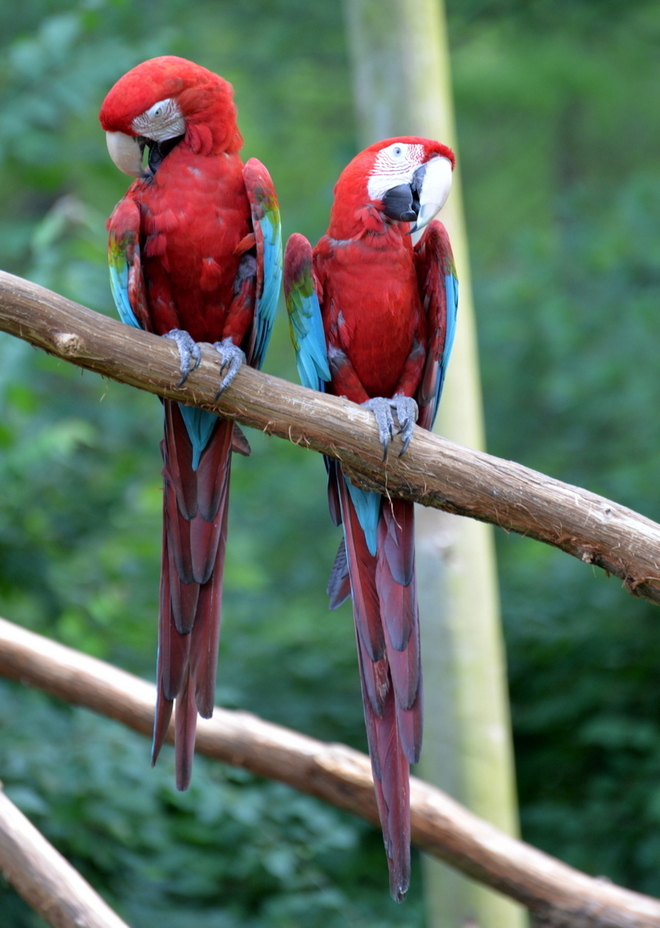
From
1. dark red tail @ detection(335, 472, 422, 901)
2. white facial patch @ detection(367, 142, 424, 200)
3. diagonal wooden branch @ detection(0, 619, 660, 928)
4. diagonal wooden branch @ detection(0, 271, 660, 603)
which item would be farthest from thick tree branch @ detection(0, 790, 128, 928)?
white facial patch @ detection(367, 142, 424, 200)

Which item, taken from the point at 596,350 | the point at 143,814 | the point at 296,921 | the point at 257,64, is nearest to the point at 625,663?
the point at 596,350

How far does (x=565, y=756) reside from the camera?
3.05 m

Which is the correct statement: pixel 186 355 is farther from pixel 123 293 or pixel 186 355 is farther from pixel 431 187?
pixel 431 187

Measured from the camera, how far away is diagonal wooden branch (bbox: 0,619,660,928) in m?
1.73

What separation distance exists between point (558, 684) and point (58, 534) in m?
1.70

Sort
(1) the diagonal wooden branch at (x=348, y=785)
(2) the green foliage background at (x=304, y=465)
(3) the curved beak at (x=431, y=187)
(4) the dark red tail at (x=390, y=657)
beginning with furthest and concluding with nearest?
(2) the green foliage background at (x=304, y=465) < (1) the diagonal wooden branch at (x=348, y=785) < (3) the curved beak at (x=431, y=187) < (4) the dark red tail at (x=390, y=657)

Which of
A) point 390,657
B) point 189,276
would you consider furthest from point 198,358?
point 390,657

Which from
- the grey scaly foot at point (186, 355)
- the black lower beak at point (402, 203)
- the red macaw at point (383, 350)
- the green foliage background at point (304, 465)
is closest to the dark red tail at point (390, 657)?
the red macaw at point (383, 350)

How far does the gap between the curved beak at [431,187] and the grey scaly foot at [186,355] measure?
0.38 metres

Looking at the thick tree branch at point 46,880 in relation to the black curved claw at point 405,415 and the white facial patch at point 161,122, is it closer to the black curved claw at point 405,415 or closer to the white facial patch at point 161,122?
the black curved claw at point 405,415

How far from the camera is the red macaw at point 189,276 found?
1.30 metres

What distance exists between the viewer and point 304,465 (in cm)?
373

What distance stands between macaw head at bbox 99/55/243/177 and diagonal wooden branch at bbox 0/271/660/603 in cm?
27

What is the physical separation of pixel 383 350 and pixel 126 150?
0.49 metres
